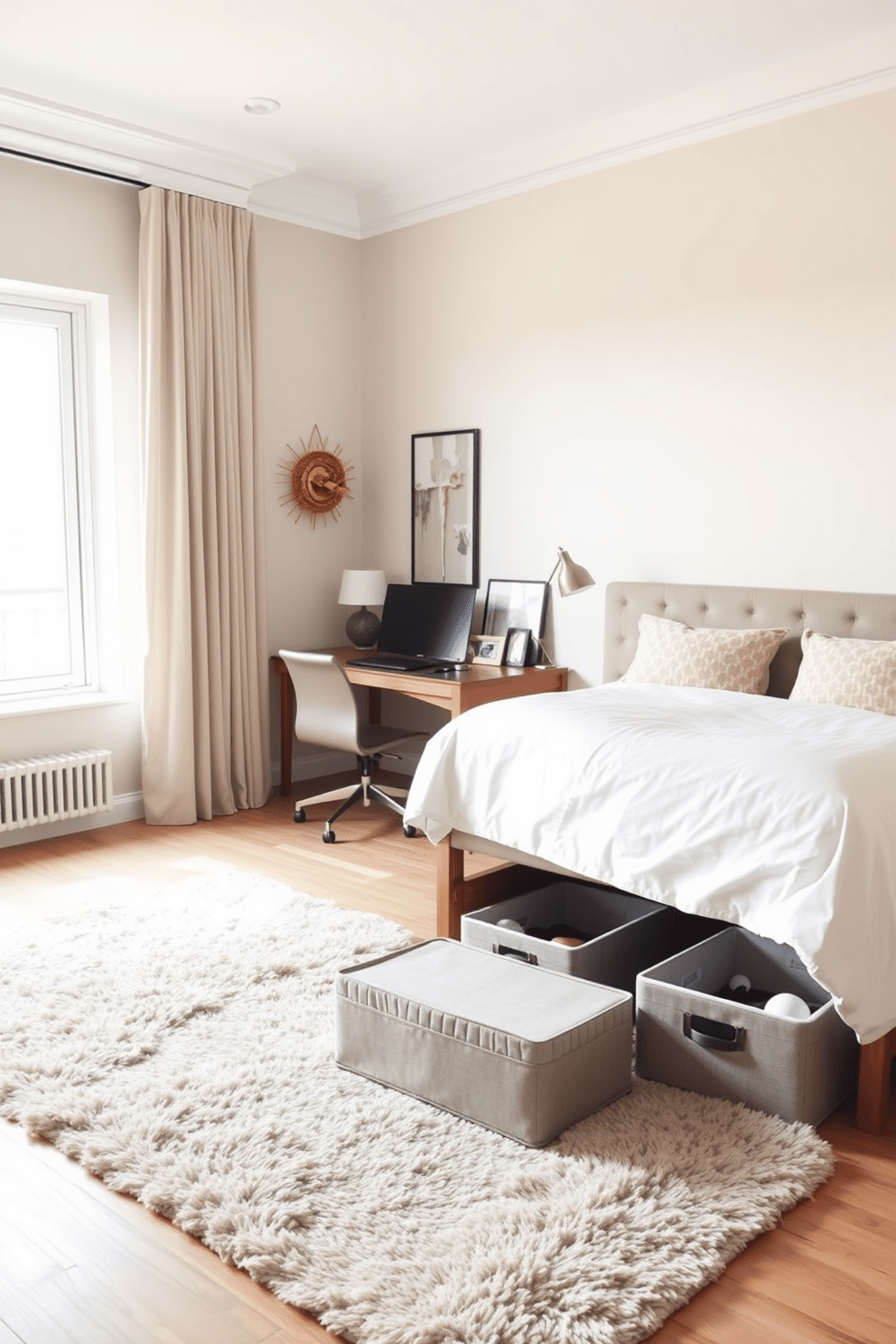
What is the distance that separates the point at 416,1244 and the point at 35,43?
3.76 m

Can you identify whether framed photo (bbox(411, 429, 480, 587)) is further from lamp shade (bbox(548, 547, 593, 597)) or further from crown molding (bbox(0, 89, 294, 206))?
crown molding (bbox(0, 89, 294, 206))

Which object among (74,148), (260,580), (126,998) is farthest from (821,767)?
(74,148)

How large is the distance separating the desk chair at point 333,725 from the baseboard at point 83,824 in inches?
28.5

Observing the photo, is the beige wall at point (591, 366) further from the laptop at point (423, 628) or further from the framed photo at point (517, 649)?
the laptop at point (423, 628)

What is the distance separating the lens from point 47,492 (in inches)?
184

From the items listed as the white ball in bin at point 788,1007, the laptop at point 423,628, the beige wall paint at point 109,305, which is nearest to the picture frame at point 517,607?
the laptop at point 423,628

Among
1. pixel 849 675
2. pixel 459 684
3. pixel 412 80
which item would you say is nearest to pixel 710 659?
pixel 849 675

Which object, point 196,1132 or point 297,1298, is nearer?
point 297,1298

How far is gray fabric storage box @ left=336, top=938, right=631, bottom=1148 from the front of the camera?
2.22m

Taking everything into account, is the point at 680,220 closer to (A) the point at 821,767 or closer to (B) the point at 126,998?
(A) the point at 821,767

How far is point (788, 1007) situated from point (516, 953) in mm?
714

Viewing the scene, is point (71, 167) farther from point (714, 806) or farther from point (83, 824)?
point (714, 806)

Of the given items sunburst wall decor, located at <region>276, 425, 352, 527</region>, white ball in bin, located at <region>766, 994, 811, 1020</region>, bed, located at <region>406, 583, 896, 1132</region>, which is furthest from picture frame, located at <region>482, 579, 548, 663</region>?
white ball in bin, located at <region>766, 994, 811, 1020</region>

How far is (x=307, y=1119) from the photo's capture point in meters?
2.33
